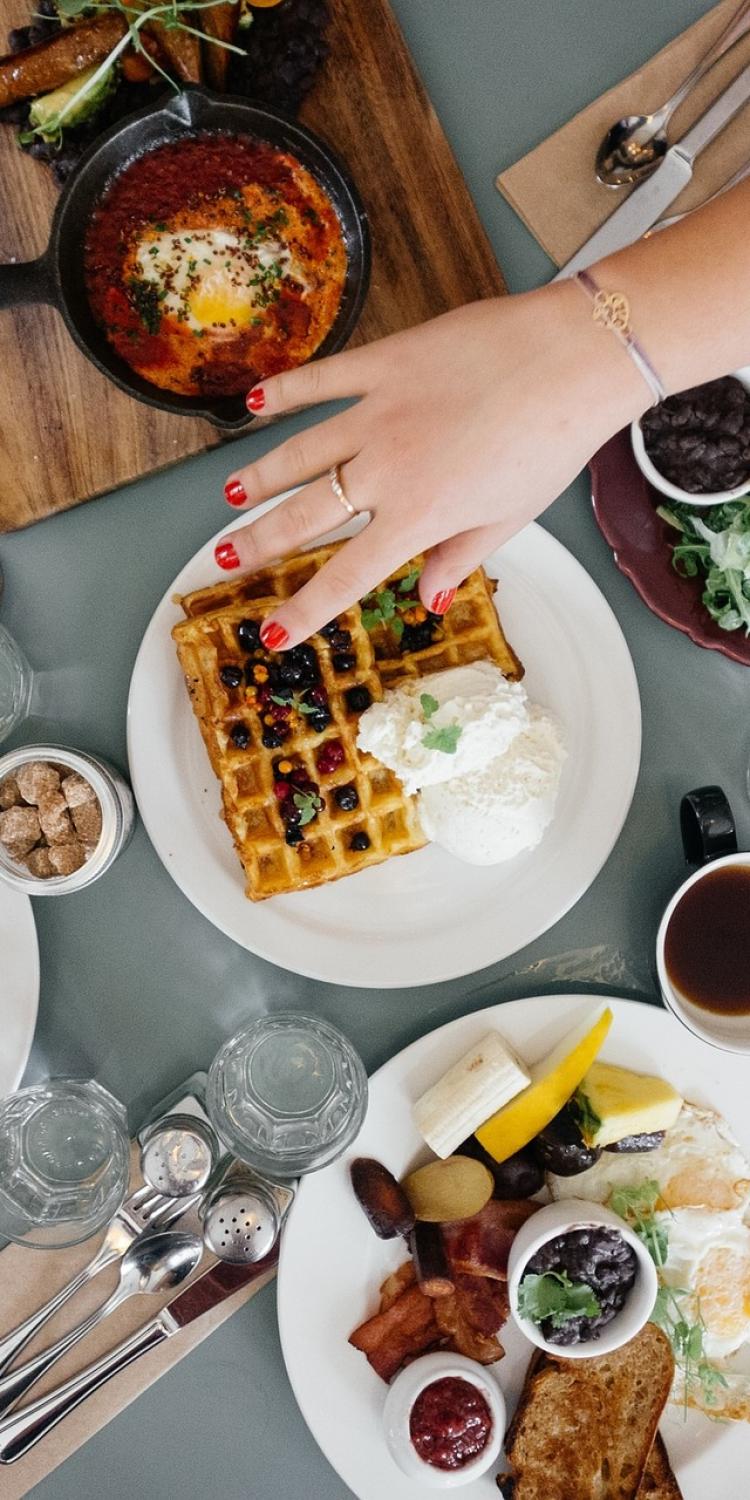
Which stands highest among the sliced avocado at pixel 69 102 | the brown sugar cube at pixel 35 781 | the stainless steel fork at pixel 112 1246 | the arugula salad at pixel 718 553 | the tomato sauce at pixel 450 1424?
the sliced avocado at pixel 69 102

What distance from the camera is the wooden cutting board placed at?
2.41 metres

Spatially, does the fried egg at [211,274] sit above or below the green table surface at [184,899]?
above

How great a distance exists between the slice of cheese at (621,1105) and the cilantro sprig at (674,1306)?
0.16 meters

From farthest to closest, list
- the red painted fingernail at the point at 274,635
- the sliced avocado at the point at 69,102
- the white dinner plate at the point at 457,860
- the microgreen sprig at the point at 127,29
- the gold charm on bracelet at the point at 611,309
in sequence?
the white dinner plate at the point at 457,860, the sliced avocado at the point at 69,102, the microgreen sprig at the point at 127,29, the red painted fingernail at the point at 274,635, the gold charm on bracelet at the point at 611,309

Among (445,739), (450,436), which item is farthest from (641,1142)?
(450,436)

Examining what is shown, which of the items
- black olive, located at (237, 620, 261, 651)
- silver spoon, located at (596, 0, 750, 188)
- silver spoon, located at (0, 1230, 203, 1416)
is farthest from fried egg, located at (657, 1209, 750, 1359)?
silver spoon, located at (596, 0, 750, 188)

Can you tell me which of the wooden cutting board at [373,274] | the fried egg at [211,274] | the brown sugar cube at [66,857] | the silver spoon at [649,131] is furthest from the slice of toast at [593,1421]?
the silver spoon at [649,131]

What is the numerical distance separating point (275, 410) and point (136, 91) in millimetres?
970

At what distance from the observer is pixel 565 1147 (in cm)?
245

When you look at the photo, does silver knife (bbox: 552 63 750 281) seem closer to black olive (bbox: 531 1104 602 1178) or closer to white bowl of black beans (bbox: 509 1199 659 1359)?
black olive (bbox: 531 1104 602 1178)

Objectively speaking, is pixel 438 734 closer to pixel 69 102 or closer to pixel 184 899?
pixel 184 899

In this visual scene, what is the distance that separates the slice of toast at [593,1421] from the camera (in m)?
2.54

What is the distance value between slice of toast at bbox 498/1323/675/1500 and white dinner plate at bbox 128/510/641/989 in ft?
3.39

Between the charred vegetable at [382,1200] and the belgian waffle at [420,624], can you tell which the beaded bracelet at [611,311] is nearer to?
the belgian waffle at [420,624]
